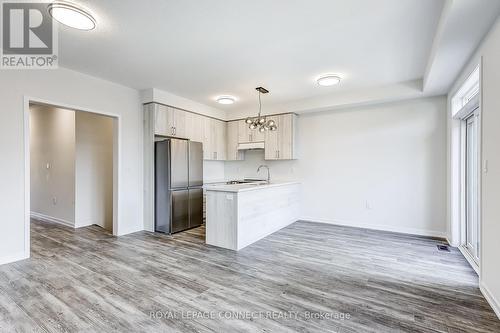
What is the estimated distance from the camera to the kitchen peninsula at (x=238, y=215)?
366cm

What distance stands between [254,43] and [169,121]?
2.62m

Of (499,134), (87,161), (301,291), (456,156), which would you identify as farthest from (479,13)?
(87,161)

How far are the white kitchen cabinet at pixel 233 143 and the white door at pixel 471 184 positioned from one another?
4430 mm

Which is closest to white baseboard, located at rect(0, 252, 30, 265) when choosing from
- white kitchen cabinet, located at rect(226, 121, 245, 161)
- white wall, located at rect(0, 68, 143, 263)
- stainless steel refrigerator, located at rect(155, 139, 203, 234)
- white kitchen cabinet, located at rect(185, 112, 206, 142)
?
white wall, located at rect(0, 68, 143, 263)

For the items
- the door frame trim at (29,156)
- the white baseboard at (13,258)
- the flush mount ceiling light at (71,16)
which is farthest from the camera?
the door frame trim at (29,156)

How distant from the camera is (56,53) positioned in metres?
3.19

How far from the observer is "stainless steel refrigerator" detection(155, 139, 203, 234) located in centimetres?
450

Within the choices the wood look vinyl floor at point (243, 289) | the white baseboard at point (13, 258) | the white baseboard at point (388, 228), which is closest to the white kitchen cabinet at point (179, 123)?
the wood look vinyl floor at point (243, 289)

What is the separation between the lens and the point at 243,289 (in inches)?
97.9

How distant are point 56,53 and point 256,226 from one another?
3731 millimetres

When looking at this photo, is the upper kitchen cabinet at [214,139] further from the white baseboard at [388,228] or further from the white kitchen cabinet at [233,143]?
the white baseboard at [388,228]

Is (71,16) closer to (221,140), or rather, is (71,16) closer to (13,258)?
(13,258)

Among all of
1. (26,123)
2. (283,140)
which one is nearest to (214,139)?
(283,140)

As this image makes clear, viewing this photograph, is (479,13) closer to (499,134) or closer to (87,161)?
A: (499,134)
